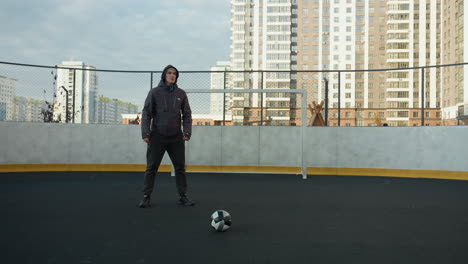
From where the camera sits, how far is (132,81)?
38.5 feet

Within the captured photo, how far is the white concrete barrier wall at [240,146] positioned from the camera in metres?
10.8

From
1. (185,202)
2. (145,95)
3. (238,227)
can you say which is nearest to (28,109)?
(145,95)

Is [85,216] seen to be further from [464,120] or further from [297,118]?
[464,120]

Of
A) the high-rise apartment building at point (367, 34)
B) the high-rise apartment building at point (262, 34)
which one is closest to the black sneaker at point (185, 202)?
the high-rise apartment building at point (262, 34)

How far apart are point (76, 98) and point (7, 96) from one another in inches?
71.5

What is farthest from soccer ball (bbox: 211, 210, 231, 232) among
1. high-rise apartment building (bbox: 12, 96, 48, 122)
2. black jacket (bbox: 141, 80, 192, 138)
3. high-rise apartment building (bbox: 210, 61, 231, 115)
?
high-rise apartment building (bbox: 12, 96, 48, 122)

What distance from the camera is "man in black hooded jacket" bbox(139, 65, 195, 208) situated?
5.50m

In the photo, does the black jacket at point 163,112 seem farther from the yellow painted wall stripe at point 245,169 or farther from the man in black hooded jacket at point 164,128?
the yellow painted wall stripe at point 245,169

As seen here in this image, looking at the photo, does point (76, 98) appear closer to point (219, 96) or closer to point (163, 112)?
point (219, 96)

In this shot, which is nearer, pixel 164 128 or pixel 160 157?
pixel 164 128

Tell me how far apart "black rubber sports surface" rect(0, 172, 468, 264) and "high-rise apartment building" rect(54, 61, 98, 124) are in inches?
187

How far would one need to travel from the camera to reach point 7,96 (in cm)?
1101

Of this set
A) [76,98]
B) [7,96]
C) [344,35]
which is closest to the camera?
[7,96]

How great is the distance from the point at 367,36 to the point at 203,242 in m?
114
